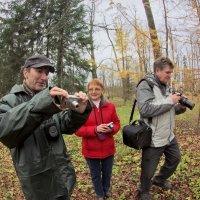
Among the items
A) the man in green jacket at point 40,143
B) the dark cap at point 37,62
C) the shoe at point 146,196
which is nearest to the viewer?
the man in green jacket at point 40,143

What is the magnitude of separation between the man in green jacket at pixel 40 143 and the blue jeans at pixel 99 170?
5.79ft

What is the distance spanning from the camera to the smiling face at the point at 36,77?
2.80m

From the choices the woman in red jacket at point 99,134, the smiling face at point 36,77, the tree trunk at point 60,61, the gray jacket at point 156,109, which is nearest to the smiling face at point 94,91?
the woman in red jacket at point 99,134

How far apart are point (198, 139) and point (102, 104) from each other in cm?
530

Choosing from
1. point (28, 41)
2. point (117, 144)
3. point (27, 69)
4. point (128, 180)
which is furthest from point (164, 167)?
point (28, 41)

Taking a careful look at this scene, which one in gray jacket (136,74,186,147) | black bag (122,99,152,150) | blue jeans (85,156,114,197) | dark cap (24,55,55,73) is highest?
dark cap (24,55,55,73)

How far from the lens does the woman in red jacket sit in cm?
451

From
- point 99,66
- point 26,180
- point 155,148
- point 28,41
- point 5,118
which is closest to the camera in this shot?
point 5,118

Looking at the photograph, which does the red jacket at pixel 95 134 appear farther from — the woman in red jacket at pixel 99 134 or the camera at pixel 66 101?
the camera at pixel 66 101

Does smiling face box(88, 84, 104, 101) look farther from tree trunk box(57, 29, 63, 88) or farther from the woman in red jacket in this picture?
tree trunk box(57, 29, 63, 88)

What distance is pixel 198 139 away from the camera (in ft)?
29.5

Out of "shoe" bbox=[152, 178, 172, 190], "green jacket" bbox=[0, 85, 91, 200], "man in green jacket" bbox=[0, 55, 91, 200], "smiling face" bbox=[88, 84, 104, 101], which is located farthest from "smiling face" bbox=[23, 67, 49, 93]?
"shoe" bbox=[152, 178, 172, 190]

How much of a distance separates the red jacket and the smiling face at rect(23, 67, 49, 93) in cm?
179

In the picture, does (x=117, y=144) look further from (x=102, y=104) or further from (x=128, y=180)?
(x=102, y=104)
